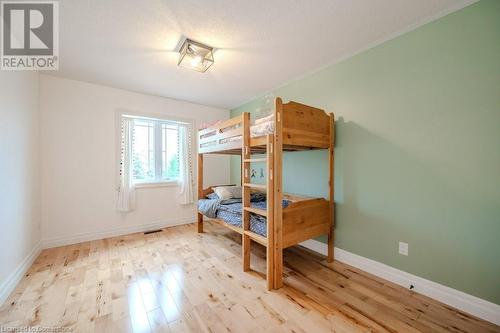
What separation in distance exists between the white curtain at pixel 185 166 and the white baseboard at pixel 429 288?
2.71 meters

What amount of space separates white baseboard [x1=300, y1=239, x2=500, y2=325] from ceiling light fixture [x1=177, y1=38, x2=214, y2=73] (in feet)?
8.95

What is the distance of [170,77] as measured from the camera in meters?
2.88

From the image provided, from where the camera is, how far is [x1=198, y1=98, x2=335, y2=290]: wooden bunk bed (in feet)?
6.10

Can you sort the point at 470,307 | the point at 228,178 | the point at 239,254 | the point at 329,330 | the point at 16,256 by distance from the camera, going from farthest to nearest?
the point at 228,178
the point at 239,254
the point at 16,256
the point at 470,307
the point at 329,330

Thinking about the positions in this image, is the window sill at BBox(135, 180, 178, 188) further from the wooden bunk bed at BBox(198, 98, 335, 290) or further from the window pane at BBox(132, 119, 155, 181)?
the wooden bunk bed at BBox(198, 98, 335, 290)

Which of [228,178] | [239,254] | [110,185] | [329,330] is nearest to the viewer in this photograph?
[329,330]

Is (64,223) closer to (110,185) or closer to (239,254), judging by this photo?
(110,185)

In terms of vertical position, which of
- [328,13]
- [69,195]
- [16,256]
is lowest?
[16,256]

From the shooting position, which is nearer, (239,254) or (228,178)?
(239,254)

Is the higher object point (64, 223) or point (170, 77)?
point (170, 77)

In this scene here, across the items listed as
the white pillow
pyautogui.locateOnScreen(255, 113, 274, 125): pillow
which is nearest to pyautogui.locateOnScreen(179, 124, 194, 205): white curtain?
the white pillow

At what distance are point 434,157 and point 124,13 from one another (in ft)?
9.54

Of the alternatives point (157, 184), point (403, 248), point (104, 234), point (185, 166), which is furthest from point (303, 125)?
point (104, 234)

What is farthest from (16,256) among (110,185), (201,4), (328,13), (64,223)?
(328,13)
